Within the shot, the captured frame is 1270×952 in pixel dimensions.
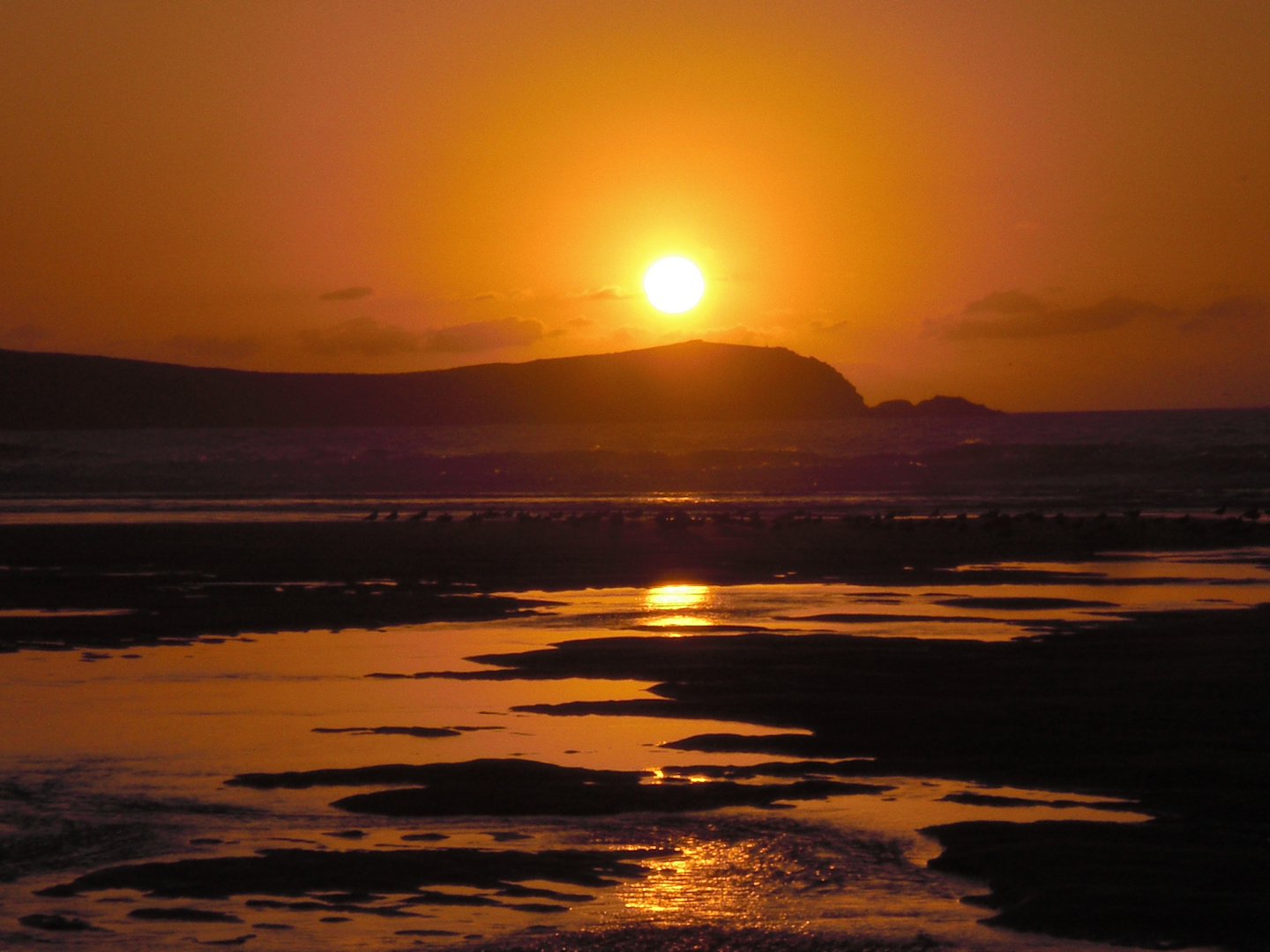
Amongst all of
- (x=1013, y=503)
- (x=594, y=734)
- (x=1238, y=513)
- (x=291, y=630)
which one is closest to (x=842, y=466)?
(x=1013, y=503)

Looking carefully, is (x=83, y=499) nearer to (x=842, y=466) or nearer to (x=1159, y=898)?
(x=842, y=466)

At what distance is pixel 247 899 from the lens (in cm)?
710

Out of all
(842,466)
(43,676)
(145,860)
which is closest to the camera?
(145,860)

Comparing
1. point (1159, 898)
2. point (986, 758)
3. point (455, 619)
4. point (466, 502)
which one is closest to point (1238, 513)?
point (466, 502)

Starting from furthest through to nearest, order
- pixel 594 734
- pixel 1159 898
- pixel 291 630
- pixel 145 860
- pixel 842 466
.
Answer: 1. pixel 842 466
2. pixel 291 630
3. pixel 594 734
4. pixel 145 860
5. pixel 1159 898

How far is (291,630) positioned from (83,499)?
1432 inches

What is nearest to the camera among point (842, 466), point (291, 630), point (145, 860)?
point (145, 860)

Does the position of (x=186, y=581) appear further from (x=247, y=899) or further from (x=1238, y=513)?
(x=1238, y=513)

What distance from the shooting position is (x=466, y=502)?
158ft

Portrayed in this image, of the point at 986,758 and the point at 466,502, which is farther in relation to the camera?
the point at 466,502

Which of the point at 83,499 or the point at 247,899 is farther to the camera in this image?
the point at 83,499

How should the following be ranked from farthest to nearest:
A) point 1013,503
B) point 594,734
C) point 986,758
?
1. point 1013,503
2. point 594,734
3. point 986,758

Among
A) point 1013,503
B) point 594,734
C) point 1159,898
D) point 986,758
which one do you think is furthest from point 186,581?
point 1013,503

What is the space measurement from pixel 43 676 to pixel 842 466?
201 ft
